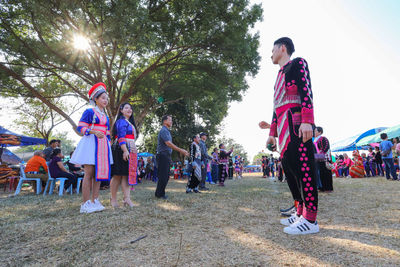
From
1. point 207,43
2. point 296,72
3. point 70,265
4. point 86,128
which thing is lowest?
point 70,265

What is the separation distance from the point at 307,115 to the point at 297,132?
0.72 feet

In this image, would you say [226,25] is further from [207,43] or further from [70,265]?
[70,265]

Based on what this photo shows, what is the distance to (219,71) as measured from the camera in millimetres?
11969

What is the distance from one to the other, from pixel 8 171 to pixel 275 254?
34.6ft

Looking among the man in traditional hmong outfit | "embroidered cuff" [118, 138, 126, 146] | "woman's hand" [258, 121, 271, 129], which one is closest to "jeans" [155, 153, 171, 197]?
"embroidered cuff" [118, 138, 126, 146]

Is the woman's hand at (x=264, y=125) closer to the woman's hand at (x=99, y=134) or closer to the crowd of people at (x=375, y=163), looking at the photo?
the woman's hand at (x=99, y=134)

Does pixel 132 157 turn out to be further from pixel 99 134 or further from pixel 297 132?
pixel 297 132

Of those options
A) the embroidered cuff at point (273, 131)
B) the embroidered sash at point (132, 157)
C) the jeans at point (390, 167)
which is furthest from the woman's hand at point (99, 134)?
the jeans at point (390, 167)

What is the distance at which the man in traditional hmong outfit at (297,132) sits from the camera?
2.30 m

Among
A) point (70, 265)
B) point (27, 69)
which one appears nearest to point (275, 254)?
point (70, 265)

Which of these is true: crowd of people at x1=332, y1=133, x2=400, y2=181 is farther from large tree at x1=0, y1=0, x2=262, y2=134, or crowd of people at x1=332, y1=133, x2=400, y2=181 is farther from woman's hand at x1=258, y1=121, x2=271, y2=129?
woman's hand at x1=258, y1=121, x2=271, y2=129

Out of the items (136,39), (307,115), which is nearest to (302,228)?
(307,115)

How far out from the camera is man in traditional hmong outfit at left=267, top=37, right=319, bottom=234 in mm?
2301

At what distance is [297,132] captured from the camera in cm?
242
